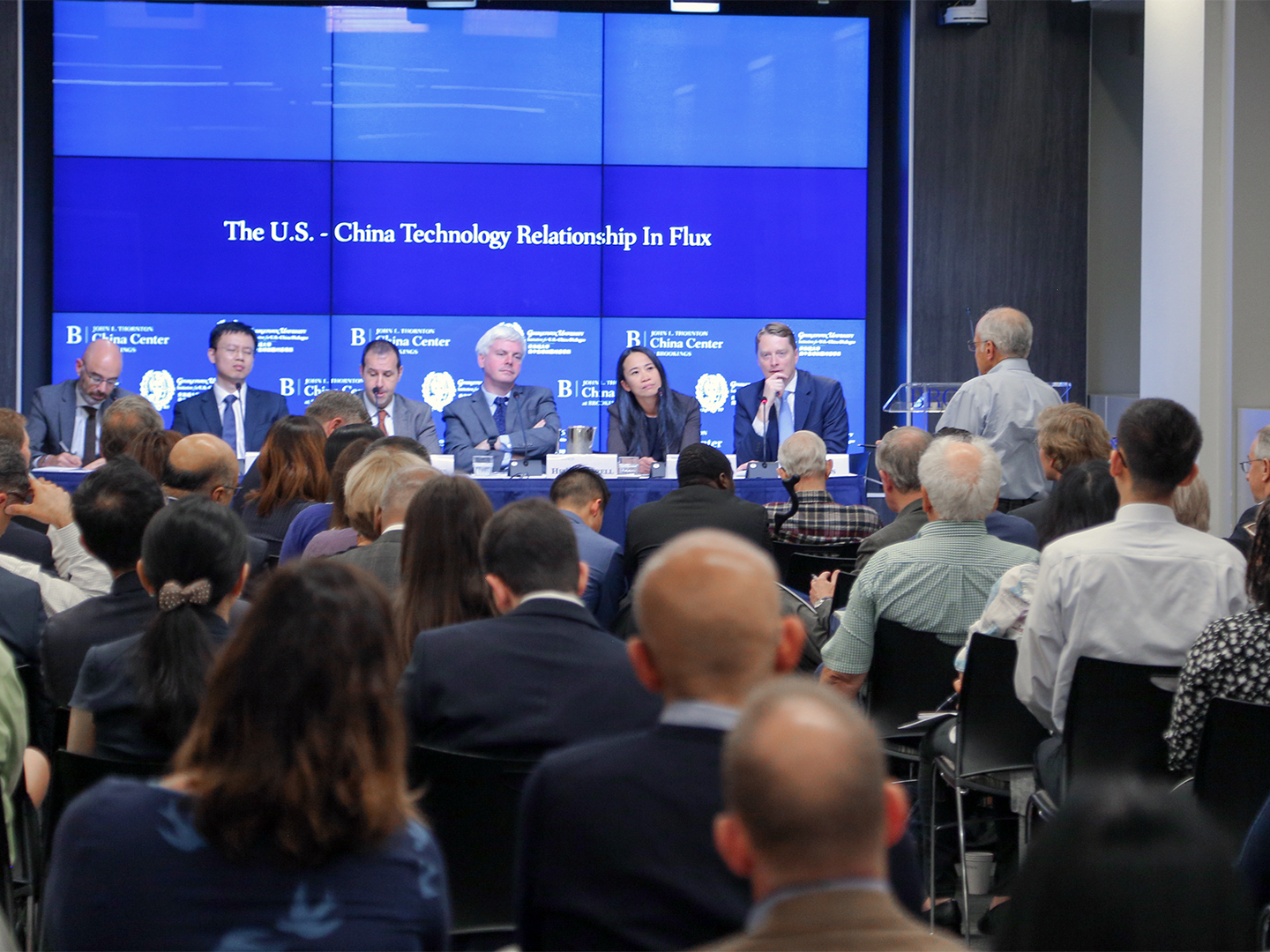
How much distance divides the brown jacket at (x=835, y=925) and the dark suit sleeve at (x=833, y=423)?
275 inches

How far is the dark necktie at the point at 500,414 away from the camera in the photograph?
25.2ft

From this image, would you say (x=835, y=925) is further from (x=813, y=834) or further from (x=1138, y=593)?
(x=1138, y=593)

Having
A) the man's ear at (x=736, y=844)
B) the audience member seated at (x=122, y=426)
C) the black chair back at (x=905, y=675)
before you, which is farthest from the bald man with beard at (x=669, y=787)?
the audience member seated at (x=122, y=426)

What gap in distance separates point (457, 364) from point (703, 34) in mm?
2810

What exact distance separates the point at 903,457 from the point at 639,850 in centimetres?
306

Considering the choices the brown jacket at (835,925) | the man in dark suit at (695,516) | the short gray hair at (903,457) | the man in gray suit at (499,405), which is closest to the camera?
the brown jacket at (835,925)

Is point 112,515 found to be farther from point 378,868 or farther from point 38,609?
point 378,868

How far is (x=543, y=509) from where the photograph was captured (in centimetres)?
246

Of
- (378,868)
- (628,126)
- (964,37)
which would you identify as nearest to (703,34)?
(628,126)

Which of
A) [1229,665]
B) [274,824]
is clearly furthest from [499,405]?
[274,824]

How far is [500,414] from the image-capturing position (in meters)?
7.73

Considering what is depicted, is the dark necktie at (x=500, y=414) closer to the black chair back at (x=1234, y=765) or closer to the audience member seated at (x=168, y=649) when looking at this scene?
the audience member seated at (x=168, y=649)

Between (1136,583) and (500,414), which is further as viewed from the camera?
(500,414)

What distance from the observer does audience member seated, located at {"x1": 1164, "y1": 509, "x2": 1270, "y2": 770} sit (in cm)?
243
